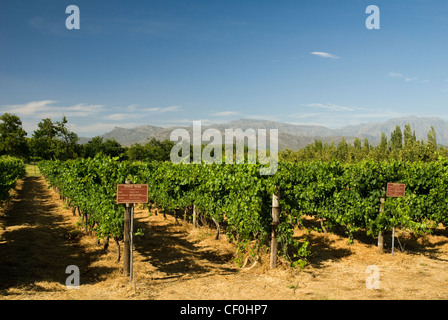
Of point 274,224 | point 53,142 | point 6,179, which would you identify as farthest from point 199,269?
point 53,142

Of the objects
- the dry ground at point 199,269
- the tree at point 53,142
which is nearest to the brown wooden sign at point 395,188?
the dry ground at point 199,269

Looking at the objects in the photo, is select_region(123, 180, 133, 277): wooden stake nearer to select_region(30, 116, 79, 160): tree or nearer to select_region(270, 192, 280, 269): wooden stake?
select_region(270, 192, 280, 269): wooden stake

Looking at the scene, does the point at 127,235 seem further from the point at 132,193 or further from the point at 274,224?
the point at 274,224

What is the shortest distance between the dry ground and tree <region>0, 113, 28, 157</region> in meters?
62.7

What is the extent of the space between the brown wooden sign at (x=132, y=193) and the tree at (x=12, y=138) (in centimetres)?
7105

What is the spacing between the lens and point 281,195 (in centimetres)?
852

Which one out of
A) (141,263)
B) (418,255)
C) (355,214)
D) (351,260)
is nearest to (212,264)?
(141,263)

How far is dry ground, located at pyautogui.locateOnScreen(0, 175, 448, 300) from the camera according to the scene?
6.51 metres

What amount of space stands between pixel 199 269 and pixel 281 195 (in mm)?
3296

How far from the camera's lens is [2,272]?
25.3 ft

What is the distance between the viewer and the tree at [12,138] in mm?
63050

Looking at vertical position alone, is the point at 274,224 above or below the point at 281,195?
below

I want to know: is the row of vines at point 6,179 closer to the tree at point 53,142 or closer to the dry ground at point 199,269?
the dry ground at point 199,269

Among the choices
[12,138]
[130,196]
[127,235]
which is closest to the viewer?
[130,196]
